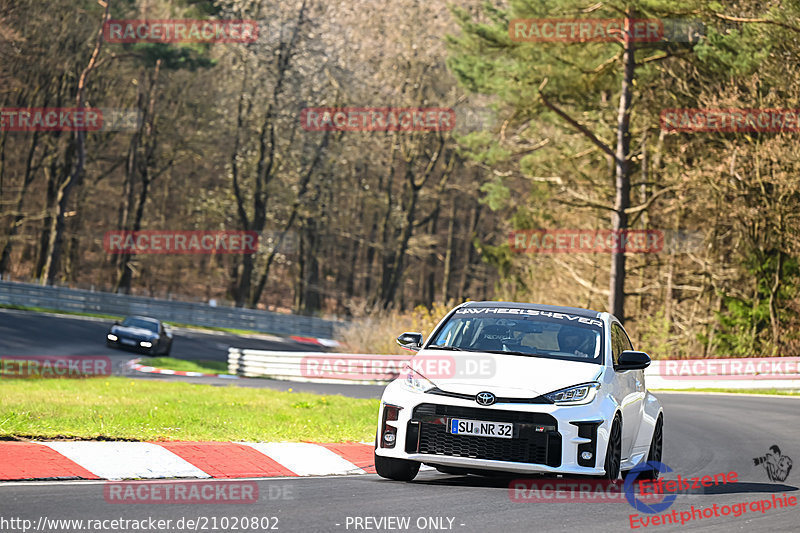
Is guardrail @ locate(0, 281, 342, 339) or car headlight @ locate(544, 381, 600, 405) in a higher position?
car headlight @ locate(544, 381, 600, 405)

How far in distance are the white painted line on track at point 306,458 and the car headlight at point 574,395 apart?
239cm

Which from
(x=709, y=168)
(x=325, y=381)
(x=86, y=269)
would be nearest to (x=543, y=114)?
(x=709, y=168)

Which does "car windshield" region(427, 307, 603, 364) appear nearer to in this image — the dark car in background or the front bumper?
the front bumper

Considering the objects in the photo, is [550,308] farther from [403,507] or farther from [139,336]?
[139,336]

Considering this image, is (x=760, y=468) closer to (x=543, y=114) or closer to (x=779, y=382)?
(x=779, y=382)

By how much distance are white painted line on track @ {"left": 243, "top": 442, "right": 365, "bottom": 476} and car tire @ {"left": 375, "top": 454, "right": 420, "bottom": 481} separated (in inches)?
34.7

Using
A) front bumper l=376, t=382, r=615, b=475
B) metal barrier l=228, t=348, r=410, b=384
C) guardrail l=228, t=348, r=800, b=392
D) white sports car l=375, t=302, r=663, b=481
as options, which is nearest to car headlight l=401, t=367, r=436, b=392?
white sports car l=375, t=302, r=663, b=481

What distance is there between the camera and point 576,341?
32.0 feet

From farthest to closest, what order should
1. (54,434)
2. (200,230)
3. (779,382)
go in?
1. (200,230)
2. (779,382)
3. (54,434)

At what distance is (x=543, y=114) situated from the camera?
40.1 metres

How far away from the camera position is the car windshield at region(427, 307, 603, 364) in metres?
9.62

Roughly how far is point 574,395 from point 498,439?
0.72m

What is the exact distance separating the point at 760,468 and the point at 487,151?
1325 inches

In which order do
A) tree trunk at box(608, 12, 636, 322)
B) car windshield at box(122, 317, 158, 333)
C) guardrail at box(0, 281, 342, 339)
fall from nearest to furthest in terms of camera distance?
tree trunk at box(608, 12, 636, 322)
car windshield at box(122, 317, 158, 333)
guardrail at box(0, 281, 342, 339)
